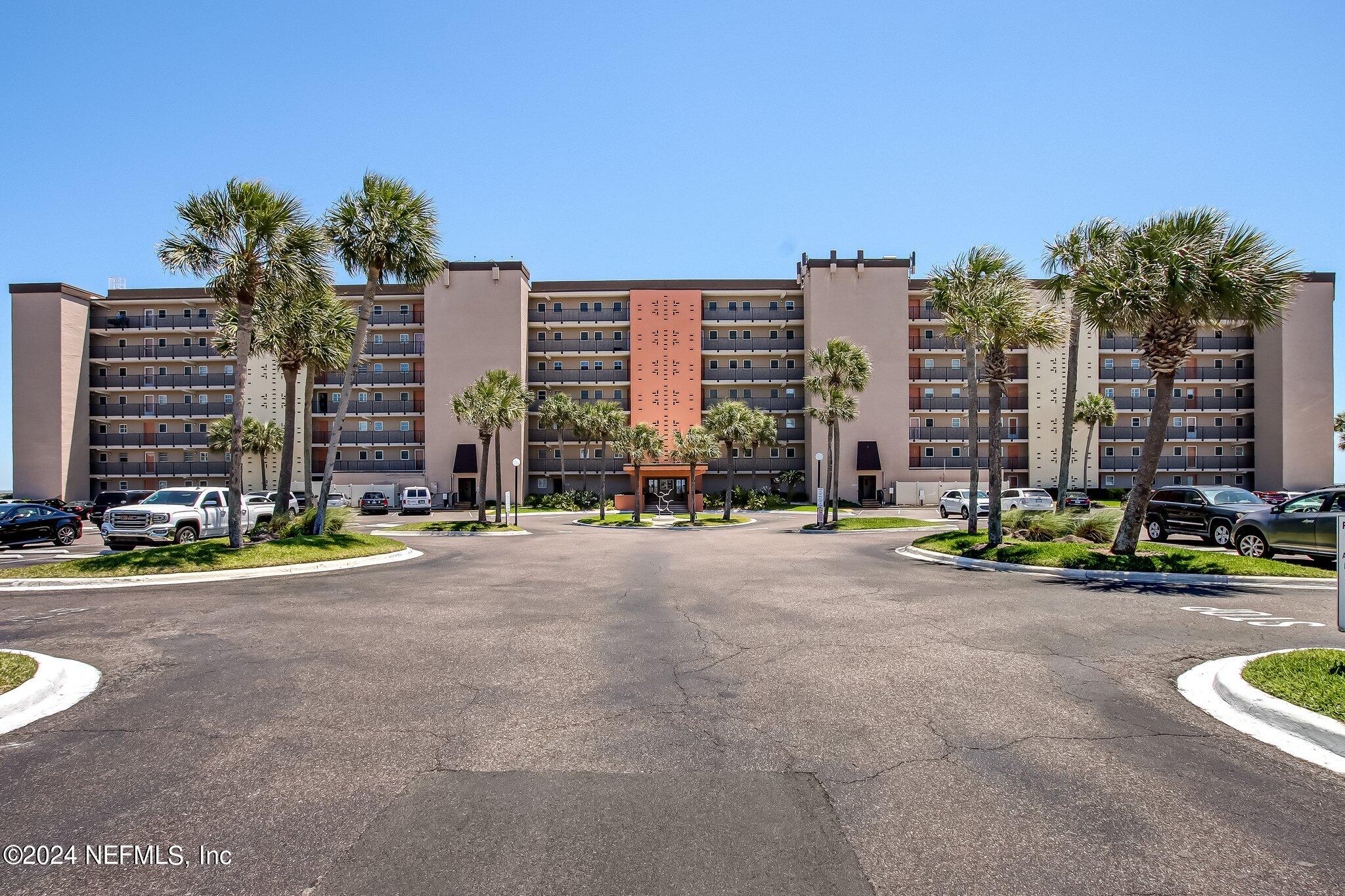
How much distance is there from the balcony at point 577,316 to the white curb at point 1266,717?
56782mm

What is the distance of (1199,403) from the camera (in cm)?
5856

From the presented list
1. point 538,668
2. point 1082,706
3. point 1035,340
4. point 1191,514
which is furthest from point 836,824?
point 1191,514

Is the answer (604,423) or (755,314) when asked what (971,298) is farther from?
(755,314)

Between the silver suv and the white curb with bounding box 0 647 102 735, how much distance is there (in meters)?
21.3

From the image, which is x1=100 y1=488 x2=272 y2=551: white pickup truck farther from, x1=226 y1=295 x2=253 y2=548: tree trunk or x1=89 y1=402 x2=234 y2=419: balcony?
x1=89 y1=402 x2=234 y2=419: balcony

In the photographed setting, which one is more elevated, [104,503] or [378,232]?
[378,232]

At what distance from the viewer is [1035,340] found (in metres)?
22.1

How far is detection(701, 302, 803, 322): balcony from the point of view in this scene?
2424 inches

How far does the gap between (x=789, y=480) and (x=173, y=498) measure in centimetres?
4578

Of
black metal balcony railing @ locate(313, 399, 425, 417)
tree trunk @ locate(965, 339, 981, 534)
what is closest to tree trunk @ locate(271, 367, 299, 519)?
tree trunk @ locate(965, 339, 981, 534)

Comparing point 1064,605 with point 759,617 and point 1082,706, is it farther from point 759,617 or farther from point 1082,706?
point 1082,706

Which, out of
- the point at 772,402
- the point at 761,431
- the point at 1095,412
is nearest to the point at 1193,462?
the point at 1095,412

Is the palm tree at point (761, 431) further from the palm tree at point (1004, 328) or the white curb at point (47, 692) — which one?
the white curb at point (47, 692)

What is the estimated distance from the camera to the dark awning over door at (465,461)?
57000 mm
